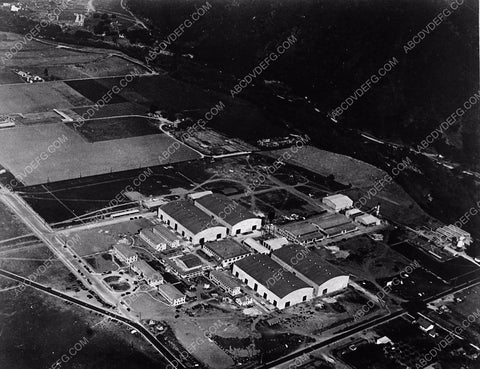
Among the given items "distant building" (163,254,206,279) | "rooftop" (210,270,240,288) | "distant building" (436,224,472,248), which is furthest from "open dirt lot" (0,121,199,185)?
"distant building" (436,224,472,248)

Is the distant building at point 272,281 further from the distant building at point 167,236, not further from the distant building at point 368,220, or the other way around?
the distant building at point 368,220

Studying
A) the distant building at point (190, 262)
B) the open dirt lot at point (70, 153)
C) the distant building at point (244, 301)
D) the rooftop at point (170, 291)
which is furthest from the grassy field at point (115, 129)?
the distant building at point (244, 301)

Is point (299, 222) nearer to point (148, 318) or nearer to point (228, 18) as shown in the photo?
point (148, 318)

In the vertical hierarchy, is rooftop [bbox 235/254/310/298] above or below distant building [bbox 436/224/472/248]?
below

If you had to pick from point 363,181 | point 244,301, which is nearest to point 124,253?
point 244,301

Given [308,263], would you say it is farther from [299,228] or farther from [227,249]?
[299,228]

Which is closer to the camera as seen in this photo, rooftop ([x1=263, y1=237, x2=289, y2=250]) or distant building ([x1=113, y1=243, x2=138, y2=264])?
distant building ([x1=113, y1=243, x2=138, y2=264])

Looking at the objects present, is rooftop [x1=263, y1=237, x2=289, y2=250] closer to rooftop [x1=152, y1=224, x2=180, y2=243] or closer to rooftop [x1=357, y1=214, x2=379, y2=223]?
rooftop [x1=152, y1=224, x2=180, y2=243]
